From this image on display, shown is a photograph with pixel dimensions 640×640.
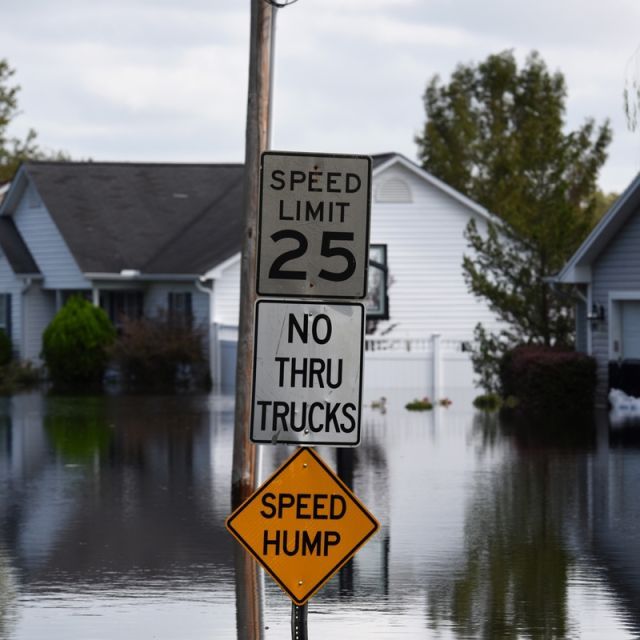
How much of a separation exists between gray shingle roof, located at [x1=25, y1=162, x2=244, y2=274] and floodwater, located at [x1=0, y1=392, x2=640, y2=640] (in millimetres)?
17729

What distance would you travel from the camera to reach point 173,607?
11125 millimetres

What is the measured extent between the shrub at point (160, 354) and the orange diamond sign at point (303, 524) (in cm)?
3128

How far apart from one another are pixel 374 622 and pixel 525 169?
22.2 m

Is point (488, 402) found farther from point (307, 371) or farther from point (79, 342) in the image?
point (307, 371)

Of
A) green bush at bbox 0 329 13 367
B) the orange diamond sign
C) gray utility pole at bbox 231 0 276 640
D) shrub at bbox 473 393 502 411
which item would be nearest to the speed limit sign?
the orange diamond sign

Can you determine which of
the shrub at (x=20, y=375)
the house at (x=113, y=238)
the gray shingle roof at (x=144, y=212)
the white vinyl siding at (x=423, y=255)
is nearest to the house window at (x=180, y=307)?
the house at (x=113, y=238)

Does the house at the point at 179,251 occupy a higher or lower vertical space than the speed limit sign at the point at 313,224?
higher

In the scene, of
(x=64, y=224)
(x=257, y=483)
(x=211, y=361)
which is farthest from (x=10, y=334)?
(x=257, y=483)

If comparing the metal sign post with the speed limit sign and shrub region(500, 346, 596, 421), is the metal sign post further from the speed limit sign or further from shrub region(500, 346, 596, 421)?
shrub region(500, 346, 596, 421)

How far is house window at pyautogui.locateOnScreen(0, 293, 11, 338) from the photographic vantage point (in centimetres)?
4719

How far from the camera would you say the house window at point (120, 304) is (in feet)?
147

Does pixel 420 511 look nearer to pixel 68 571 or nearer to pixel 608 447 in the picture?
pixel 68 571

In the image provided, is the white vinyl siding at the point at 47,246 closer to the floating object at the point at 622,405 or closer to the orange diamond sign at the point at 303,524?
the floating object at the point at 622,405

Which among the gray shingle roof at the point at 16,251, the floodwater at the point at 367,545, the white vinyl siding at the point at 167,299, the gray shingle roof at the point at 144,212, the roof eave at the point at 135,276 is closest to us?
the floodwater at the point at 367,545
